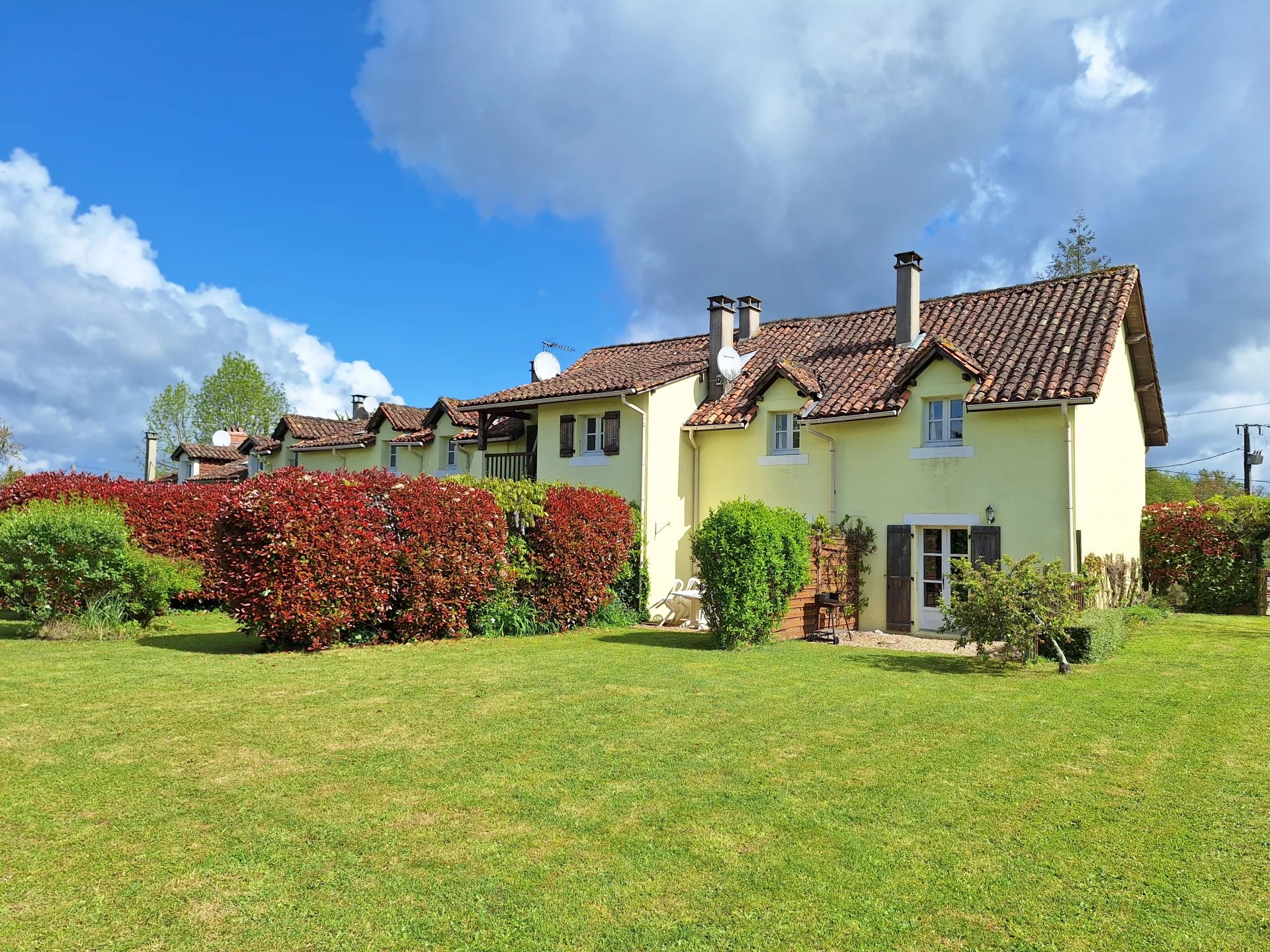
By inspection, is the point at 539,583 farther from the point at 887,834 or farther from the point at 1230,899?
the point at 1230,899

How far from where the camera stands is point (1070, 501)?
16.3 m

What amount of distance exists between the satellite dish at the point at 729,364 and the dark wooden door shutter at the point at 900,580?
20.5 ft

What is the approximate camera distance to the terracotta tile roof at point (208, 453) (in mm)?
42812

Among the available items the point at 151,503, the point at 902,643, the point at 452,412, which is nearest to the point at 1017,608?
the point at 902,643

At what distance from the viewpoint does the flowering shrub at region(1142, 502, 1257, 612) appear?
20.9m

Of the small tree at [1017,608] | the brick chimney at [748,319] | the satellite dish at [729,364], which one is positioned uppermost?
the brick chimney at [748,319]

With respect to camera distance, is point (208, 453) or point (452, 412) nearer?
point (452, 412)

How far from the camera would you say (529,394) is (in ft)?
74.5

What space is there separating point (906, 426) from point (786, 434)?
3.10 metres

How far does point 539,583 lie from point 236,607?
5.91 meters

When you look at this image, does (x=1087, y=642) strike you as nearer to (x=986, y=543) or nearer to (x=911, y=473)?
(x=986, y=543)

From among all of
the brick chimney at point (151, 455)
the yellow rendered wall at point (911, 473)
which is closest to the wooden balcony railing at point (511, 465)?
the yellow rendered wall at point (911, 473)

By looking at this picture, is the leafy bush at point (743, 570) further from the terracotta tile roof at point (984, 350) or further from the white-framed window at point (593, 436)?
the white-framed window at point (593, 436)

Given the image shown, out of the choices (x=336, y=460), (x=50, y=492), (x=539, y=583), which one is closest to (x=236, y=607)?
(x=539, y=583)
